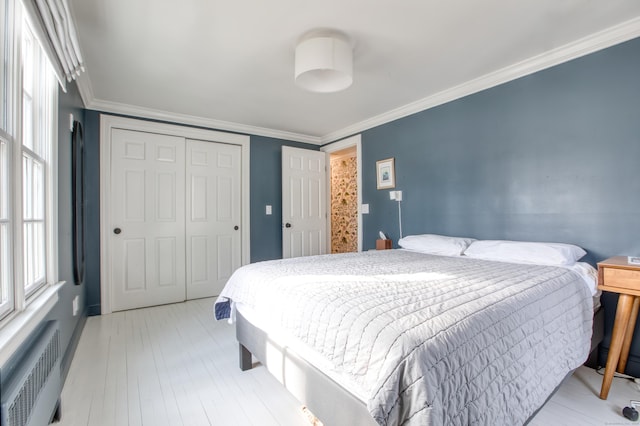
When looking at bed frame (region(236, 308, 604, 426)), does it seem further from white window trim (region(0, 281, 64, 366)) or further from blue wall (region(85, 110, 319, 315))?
blue wall (region(85, 110, 319, 315))

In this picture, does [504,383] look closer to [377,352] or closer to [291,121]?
[377,352]

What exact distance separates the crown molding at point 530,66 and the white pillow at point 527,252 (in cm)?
143

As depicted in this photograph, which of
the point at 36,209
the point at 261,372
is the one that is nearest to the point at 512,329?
the point at 261,372

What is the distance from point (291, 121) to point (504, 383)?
3.58m

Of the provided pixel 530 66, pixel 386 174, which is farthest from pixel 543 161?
pixel 386 174

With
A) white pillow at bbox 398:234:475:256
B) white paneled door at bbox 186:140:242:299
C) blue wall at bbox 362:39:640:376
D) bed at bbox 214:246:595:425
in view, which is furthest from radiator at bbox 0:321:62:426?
blue wall at bbox 362:39:640:376

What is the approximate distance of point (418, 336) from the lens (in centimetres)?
96

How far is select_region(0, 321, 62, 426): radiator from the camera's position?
0.95m

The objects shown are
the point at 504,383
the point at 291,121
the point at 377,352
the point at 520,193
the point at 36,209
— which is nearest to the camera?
the point at 377,352

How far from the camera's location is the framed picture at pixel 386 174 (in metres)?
3.67

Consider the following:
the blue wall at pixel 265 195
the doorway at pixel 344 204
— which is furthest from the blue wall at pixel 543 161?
the doorway at pixel 344 204

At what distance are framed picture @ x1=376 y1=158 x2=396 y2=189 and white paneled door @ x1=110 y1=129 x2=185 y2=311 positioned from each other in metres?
2.47

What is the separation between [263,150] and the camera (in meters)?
4.36

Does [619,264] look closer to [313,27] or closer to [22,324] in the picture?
[313,27]
